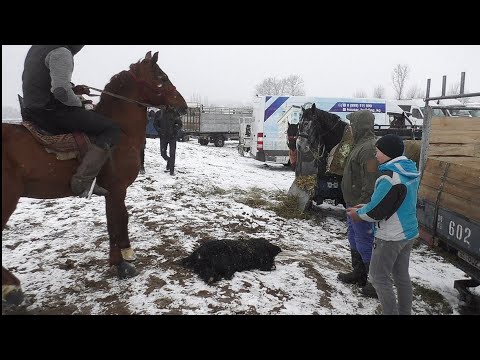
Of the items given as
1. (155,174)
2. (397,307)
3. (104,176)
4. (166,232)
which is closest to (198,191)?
(155,174)

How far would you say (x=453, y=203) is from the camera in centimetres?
393

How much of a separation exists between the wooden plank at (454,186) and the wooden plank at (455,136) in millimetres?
765

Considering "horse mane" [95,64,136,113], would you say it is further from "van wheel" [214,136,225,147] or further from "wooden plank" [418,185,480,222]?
"van wheel" [214,136,225,147]

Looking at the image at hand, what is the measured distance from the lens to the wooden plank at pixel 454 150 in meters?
5.00

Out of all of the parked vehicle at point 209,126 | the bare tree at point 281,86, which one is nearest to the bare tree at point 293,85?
the bare tree at point 281,86

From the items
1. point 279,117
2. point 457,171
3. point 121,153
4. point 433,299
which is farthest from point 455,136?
point 279,117

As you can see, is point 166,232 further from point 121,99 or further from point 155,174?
point 155,174

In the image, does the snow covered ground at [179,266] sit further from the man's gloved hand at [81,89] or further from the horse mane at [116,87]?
the man's gloved hand at [81,89]

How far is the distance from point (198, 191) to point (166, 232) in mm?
3090

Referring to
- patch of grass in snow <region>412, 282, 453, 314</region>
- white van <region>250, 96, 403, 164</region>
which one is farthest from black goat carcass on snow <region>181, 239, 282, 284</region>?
white van <region>250, 96, 403, 164</region>

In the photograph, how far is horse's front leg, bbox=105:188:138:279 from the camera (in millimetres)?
3811

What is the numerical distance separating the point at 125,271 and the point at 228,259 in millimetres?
1280

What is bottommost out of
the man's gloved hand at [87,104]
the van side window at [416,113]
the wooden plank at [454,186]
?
the wooden plank at [454,186]

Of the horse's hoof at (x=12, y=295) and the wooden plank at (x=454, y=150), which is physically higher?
the wooden plank at (x=454, y=150)
